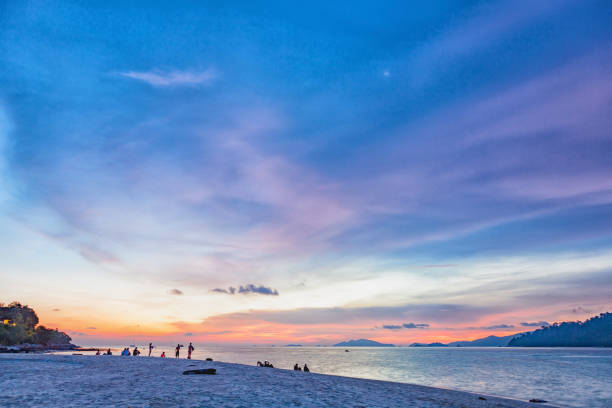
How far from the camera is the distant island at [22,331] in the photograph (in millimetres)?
138375

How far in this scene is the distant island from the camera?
138375 millimetres

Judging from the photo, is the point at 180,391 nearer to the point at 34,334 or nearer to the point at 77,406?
the point at 77,406

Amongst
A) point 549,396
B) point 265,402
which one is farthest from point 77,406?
point 549,396

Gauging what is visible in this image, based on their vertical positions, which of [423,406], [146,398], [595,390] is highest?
[146,398]

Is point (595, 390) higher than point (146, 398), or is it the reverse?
point (146, 398)

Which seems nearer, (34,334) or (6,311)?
(6,311)

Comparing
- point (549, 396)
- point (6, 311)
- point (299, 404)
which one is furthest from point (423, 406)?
point (6, 311)

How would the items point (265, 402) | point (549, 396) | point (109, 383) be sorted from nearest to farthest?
point (265, 402) → point (109, 383) → point (549, 396)

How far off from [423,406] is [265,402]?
10.3 m

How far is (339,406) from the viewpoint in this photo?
19.0 m

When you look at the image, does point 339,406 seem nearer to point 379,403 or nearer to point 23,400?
point 379,403

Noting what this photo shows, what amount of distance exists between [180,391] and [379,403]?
11633 millimetres

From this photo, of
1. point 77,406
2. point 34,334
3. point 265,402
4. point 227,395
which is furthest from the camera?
point 34,334

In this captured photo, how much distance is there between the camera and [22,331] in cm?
14825
